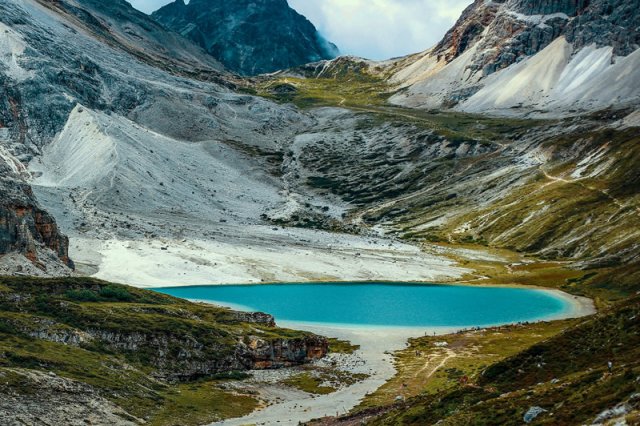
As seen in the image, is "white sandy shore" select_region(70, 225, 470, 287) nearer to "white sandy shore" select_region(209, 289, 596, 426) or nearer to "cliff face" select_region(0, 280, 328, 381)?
"white sandy shore" select_region(209, 289, 596, 426)

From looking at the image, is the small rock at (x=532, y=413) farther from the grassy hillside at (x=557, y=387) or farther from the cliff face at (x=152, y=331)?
the cliff face at (x=152, y=331)

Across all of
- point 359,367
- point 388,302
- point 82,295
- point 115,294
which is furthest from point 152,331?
point 388,302

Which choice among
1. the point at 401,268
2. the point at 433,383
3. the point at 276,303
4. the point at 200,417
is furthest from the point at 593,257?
the point at 200,417

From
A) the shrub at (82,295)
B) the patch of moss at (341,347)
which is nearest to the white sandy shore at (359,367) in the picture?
the patch of moss at (341,347)

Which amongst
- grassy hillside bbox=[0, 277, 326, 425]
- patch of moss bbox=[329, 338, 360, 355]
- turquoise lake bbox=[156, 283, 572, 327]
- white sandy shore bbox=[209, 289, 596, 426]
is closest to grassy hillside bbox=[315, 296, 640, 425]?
white sandy shore bbox=[209, 289, 596, 426]

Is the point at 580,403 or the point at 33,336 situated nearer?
the point at 580,403

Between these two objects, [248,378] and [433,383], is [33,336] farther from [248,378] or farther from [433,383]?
[433,383]
